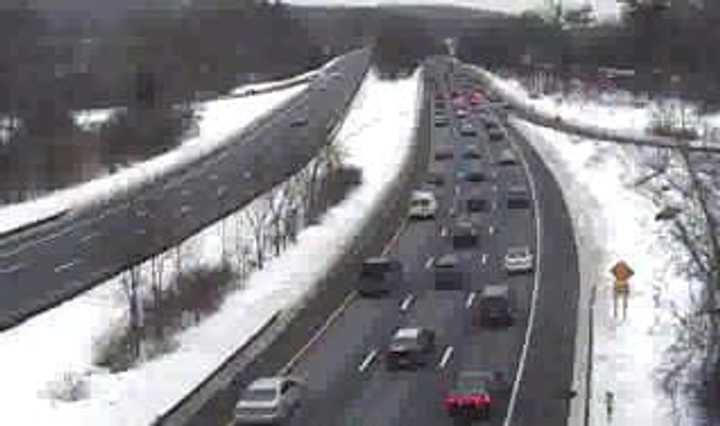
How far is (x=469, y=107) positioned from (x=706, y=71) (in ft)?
69.2

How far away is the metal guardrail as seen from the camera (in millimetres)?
36438

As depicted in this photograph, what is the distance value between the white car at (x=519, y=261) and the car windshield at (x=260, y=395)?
21797 mm

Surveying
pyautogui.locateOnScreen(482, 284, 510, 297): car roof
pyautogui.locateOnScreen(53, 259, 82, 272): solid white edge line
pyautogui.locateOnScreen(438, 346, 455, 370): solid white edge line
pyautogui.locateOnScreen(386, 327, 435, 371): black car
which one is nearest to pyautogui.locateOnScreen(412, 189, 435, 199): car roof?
pyautogui.locateOnScreen(53, 259, 82, 272): solid white edge line

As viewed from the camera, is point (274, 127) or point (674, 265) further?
point (274, 127)

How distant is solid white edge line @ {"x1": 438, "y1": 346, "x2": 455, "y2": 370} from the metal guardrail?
4.94 metres

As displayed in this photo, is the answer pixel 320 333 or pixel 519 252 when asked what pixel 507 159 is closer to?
pixel 519 252

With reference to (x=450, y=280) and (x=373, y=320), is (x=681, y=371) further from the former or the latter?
(x=450, y=280)

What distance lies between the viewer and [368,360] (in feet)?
141

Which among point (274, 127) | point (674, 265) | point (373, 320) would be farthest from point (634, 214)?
point (274, 127)

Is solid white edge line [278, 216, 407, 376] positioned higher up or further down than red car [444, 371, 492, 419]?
further down

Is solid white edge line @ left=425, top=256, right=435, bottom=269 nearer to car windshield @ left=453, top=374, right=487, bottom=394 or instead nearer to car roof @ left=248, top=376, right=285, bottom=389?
car windshield @ left=453, top=374, right=487, bottom=394

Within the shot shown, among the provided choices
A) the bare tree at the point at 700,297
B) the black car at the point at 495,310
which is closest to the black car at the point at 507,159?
the black car at the point at 495,310

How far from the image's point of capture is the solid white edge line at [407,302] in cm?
5112

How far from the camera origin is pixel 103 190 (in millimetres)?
82250
